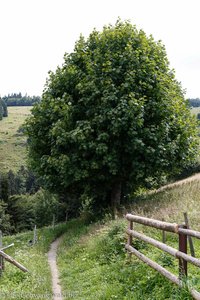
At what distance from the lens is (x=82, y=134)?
21641 mm

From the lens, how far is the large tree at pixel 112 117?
72.8ft

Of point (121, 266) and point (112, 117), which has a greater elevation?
point (112, 117)

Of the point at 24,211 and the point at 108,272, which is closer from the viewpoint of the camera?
the point at 108,272

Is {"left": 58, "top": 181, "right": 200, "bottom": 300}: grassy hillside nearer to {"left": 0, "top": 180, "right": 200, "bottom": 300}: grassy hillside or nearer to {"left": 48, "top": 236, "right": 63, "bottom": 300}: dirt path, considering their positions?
{"left": 0, "top": 180, "right": 200, "bottom": 300}: grassy hillside

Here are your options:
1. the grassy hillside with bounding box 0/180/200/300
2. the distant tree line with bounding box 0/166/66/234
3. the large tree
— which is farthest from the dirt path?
the distant tree line with bounding box 0/166/66/234

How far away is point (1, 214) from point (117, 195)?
57753 mm

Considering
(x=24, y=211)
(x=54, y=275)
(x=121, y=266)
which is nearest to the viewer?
(x=121, y=266)

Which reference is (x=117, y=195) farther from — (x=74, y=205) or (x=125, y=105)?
(x=74, y=205)

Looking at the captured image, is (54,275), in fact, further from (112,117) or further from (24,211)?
(24,211)

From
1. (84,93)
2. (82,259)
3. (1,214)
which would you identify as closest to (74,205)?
(1,214)

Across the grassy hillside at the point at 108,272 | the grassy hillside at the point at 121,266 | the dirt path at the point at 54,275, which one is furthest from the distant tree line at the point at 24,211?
the grassy hillside at the point at 108,272

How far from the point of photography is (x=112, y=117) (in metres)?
21.6

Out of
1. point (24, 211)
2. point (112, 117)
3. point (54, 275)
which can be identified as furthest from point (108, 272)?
point (24, 211)

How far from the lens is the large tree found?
72.8 ft
